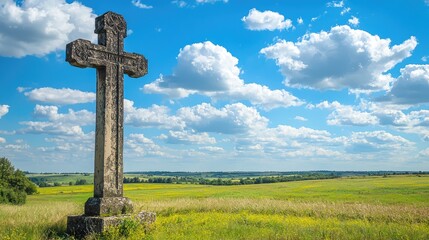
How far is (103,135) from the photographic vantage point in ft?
31.6

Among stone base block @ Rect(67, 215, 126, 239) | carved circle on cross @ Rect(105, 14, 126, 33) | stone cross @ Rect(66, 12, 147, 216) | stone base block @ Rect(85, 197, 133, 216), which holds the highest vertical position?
carved circle on cross @ Rect(105, 14, 126, 33)

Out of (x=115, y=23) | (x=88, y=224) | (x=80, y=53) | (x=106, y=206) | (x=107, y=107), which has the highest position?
(x=115, y=23)

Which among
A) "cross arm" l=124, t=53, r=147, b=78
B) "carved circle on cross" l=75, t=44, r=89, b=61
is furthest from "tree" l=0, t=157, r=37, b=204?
"carved circle on cross" l=75, t=44, r=89, b=61

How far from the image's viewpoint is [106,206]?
922 centimetres

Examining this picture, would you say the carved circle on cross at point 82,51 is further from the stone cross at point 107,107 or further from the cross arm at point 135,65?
the cross arm at point 135,65

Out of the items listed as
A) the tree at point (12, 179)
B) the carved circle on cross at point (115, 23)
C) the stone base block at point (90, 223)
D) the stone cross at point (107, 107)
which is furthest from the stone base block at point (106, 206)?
the tree at point (12, 179)

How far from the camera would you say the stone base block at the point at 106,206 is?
9125 mm

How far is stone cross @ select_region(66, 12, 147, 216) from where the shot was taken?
9.42 metres

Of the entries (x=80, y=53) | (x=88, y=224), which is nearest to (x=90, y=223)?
(x=88, y=224)

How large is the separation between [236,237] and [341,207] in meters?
8.33

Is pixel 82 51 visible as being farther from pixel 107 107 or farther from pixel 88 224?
pixel 88 224

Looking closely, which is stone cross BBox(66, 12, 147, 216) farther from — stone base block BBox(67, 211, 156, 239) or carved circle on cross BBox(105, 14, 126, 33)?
stone base block BBox(67, 211, 156, 239)

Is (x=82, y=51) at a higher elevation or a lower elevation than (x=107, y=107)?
higher

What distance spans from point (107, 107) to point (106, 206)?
7.89 ft
